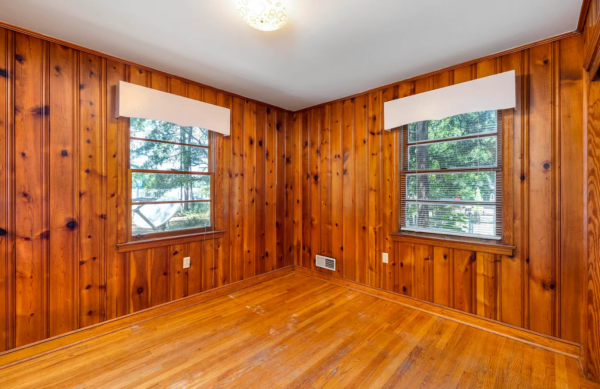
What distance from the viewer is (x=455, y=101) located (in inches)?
97.5

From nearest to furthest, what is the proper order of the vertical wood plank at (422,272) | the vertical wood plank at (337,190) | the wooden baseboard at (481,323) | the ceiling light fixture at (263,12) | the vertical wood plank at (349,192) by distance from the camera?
the ceiling light fixture at (263,12), the wooden baseboard at (481,323), the vertical wood plank at (422,272), the vertical wood plank at (349,192), the vertical wood plank at (337,190)

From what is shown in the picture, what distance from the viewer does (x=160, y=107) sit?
103 inches

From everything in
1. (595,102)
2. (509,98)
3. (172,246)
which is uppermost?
(509,98)

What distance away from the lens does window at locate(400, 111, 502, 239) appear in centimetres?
241

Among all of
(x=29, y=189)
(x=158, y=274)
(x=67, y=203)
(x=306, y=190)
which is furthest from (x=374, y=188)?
(x=29, y=189)

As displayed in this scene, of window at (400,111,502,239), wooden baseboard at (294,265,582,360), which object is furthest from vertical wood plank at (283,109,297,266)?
window at (400,111,502,239)

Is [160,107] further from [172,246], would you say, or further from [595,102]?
[595,102]

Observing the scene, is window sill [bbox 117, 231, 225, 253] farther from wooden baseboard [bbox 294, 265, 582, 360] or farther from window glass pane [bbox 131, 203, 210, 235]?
wooden baseboard [bbox 294, 265, 582, 360]

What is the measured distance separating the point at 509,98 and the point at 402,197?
1266 mm

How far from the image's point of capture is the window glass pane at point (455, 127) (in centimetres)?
242

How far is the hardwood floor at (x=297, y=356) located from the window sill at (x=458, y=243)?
27.9 inches

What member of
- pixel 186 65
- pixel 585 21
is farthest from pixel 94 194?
pixel 585 21

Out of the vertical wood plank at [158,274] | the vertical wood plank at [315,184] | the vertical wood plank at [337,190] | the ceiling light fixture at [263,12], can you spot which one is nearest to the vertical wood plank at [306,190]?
the vertical wood plank at [315,184]

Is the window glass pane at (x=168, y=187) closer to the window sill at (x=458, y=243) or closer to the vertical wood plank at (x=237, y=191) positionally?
the vertical wood plank at (x=237, y=191)
